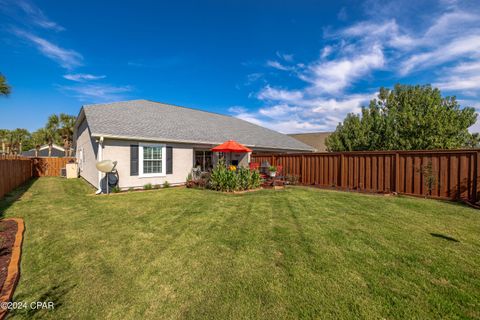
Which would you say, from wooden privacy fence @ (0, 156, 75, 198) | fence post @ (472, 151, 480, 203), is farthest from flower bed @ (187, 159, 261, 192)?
wooden privacy fence @ (0, 156, 75, 198)

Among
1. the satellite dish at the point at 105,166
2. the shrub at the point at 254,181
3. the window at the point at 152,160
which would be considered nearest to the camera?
the satellite dish at the point at 105,166

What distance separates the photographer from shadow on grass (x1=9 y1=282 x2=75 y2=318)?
2424 mm

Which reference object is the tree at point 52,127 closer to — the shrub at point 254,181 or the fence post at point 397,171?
the shrub at point 254,181

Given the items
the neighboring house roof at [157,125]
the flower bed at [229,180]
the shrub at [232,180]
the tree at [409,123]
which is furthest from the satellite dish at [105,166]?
the tree at [409,123]

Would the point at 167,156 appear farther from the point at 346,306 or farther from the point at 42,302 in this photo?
the point at 346,306

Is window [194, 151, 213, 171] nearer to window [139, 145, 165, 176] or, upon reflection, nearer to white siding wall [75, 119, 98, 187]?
window [139, 145, 165, 176]

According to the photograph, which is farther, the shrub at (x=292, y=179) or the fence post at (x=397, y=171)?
the shrub at (x=292, y=179)

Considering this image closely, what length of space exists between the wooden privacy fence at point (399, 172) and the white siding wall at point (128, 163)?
6.82 meters

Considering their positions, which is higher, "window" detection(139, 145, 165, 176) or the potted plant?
"window" detection(139, 145, 165, 176)

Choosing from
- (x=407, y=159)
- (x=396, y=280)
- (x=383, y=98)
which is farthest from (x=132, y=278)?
(x=383, y=98)

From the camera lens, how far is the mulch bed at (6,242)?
3.22 meters

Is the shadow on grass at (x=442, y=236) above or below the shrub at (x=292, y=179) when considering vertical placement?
below

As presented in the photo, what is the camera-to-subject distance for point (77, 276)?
121 inches

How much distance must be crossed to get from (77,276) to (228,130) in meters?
14.6
